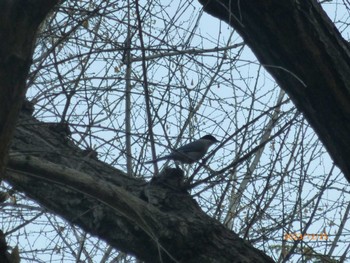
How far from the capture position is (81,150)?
3.26 m

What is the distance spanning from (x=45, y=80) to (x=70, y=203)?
1125 millimetres

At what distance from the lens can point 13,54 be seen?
5.21 feet

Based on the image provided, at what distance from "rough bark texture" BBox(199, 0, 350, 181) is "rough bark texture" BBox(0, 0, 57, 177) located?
37.6 inches

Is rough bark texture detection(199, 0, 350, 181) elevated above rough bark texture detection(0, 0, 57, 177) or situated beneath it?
elevated above

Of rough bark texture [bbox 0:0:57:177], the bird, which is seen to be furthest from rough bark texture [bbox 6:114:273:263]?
the bird

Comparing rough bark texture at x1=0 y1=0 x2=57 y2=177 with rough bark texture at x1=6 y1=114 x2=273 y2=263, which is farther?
rough bark texture at x1=6 y1=114 x2=273 y2=263

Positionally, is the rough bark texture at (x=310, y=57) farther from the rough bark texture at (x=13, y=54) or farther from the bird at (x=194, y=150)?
the bird at (x=194, y=150)

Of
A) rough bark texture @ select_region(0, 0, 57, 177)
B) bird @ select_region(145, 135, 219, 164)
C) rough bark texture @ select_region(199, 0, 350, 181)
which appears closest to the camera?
rough bark texture @ select_region(0, 0, 57, 177)

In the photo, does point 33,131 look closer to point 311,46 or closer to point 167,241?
point 167,241

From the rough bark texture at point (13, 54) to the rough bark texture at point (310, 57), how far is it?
956 mm

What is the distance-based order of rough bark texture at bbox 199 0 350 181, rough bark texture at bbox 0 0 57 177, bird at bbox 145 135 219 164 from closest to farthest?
rough bark texture at bbox 0 0 57 177 → rough bark texture at bbox 199 0 350 181 → bird at bbox 145 135 219 164

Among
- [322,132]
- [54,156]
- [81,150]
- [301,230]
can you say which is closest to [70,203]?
[54,156]

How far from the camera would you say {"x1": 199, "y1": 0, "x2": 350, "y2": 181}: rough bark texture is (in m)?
2.39

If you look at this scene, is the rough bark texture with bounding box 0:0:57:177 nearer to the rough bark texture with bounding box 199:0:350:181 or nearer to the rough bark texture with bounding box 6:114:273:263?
the rough bark texture with bounding box 6:114:273:263
